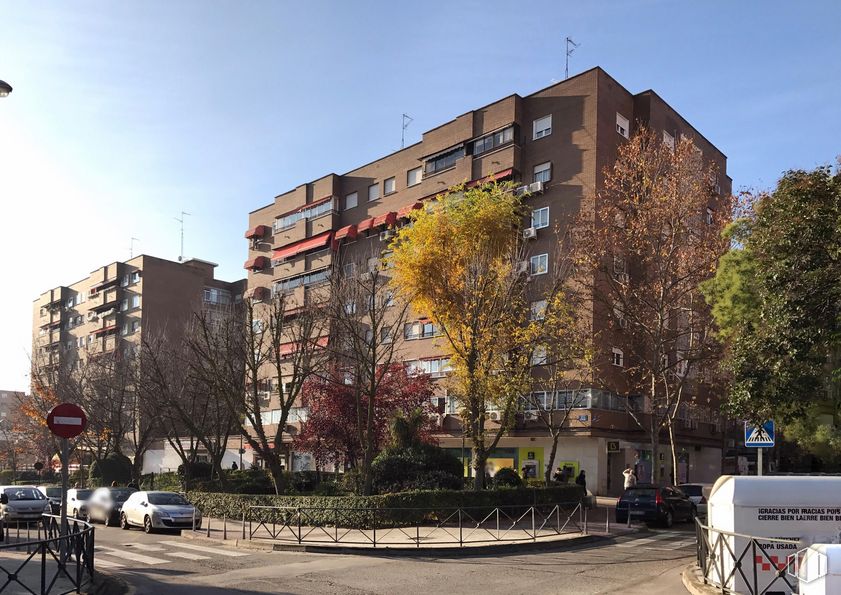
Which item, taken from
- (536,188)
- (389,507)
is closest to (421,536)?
(389,507)

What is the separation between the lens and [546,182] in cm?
4344

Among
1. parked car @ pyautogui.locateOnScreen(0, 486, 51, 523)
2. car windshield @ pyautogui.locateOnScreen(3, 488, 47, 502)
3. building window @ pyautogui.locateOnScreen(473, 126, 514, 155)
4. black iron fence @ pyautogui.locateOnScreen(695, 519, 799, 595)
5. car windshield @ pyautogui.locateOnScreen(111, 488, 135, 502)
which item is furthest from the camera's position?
building window @ pyautogui.locateOnScreen(473, 126, 514, 155)

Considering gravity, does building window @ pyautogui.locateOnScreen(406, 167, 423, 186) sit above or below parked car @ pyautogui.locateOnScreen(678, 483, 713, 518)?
above

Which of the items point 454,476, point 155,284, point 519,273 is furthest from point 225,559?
point 155,284

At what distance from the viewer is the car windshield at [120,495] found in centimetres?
2736

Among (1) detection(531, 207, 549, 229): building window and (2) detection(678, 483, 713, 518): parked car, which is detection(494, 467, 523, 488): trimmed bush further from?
(1) detection(531, 207, 549, 229): building window

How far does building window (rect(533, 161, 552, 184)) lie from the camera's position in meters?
43.4

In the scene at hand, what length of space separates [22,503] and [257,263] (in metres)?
40.8

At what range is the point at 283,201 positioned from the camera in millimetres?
65938

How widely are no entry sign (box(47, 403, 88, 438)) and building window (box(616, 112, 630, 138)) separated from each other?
37.0 metres

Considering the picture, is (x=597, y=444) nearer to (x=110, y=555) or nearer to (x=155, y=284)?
(x=110, y=555)

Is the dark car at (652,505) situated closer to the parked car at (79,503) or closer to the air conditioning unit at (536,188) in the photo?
the parked car at (79,503)

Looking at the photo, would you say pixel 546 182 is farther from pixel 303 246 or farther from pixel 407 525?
pixel 407 525

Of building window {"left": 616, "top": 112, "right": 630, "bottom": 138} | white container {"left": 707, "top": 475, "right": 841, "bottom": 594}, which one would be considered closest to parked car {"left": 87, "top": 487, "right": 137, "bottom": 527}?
white container {"left": 707, "top": 475, "right": 841, "bottom": 594}
